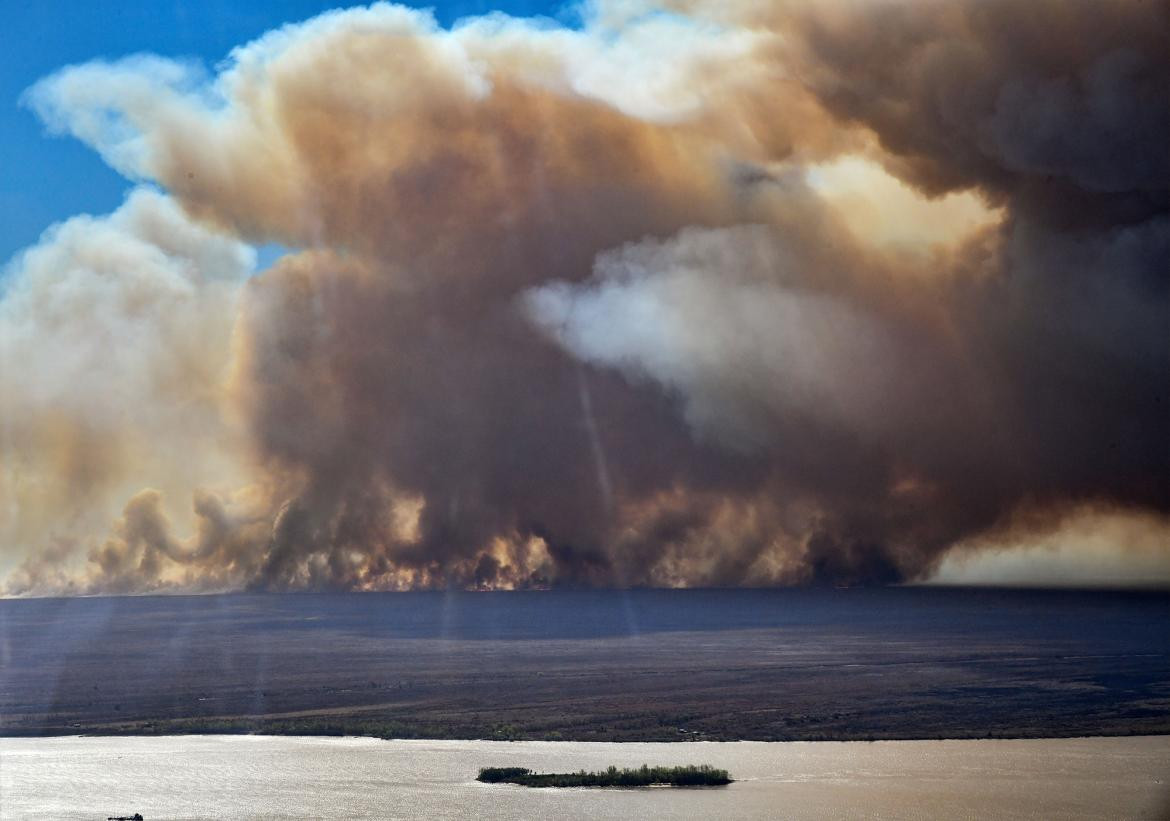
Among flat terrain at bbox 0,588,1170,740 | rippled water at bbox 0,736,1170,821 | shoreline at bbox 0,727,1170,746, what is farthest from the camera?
flat terrain at bbox 0,588,1170,740

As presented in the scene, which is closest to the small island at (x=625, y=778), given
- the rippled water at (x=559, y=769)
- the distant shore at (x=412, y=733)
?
the rippled water at (x=559, y=769)

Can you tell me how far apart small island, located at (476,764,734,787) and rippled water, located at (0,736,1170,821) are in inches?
41.4

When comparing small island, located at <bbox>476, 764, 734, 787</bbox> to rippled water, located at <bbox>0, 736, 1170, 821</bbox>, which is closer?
rippled water, located at <bbox>0, 736, 1170, 821</bbox>

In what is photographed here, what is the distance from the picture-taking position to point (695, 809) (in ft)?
255

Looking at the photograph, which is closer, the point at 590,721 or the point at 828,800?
the point at 828,800

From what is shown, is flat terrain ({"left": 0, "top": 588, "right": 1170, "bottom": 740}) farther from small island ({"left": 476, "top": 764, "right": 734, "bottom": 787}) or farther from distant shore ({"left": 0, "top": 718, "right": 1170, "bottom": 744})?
small island ({"left": 476, "top": 764, "right": 734, "bottom": 787})

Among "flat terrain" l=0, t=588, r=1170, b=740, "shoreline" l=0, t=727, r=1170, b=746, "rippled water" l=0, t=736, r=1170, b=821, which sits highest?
"flat terrain" l=0, t=588, r=1170, b=740

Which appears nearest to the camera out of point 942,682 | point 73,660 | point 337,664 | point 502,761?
Result: point 502,761

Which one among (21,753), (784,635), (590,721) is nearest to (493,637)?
(784,635)

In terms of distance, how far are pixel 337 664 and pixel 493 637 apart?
140 ft

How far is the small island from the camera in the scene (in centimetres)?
8369

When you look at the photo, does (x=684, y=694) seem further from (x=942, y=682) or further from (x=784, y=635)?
(x=784, y=635)

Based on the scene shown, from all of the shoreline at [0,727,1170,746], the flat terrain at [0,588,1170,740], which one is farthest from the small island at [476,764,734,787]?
the flat terrain at [0,588,1170,740]

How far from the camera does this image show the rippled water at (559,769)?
3063 inches
